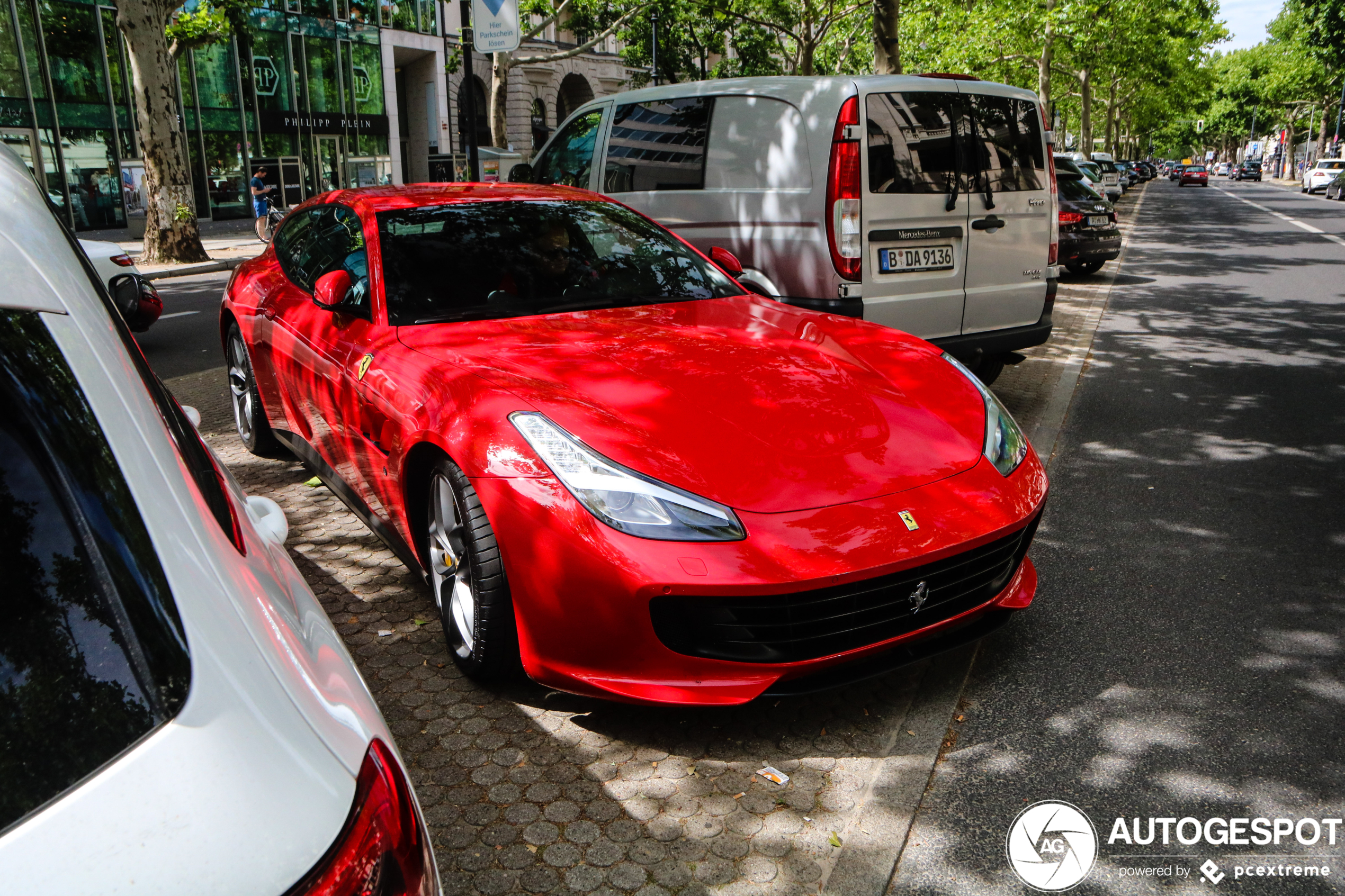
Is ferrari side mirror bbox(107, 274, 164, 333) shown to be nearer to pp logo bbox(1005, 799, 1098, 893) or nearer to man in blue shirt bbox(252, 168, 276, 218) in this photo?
pp logo bbox(1005, 799, 1098, 893)

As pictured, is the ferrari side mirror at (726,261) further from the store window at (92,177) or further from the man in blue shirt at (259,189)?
the store window at (92,177)

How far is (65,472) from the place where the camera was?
1176 mm

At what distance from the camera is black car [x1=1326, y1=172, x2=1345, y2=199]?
45750 mm

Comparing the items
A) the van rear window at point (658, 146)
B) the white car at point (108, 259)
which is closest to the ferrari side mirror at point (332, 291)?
the van rear window at point (658, 146)

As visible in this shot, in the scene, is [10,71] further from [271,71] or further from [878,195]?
[878,195]

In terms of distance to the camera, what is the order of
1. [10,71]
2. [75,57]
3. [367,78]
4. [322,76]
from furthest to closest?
[367,78], [322,76], [75,57], [10,71]

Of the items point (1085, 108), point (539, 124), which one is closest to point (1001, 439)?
point (539, 124)

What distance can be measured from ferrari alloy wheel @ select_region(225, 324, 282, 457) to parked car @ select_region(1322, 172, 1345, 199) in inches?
2063

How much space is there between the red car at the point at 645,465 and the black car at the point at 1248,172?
9833 centimetres

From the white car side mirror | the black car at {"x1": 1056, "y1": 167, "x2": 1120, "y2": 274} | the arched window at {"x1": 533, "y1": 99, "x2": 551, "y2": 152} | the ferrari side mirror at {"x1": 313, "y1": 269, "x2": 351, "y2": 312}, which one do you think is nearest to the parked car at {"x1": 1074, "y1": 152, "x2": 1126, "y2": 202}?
the black car at {"x1": 1056, "y1": 167, "x2": 1120, "y2": 274}

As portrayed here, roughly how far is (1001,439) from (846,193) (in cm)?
271

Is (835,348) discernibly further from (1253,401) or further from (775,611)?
(1253,401)

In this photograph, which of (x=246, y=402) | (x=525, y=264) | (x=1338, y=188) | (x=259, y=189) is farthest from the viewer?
(x=1338, y=188)

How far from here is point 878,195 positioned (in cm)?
582
